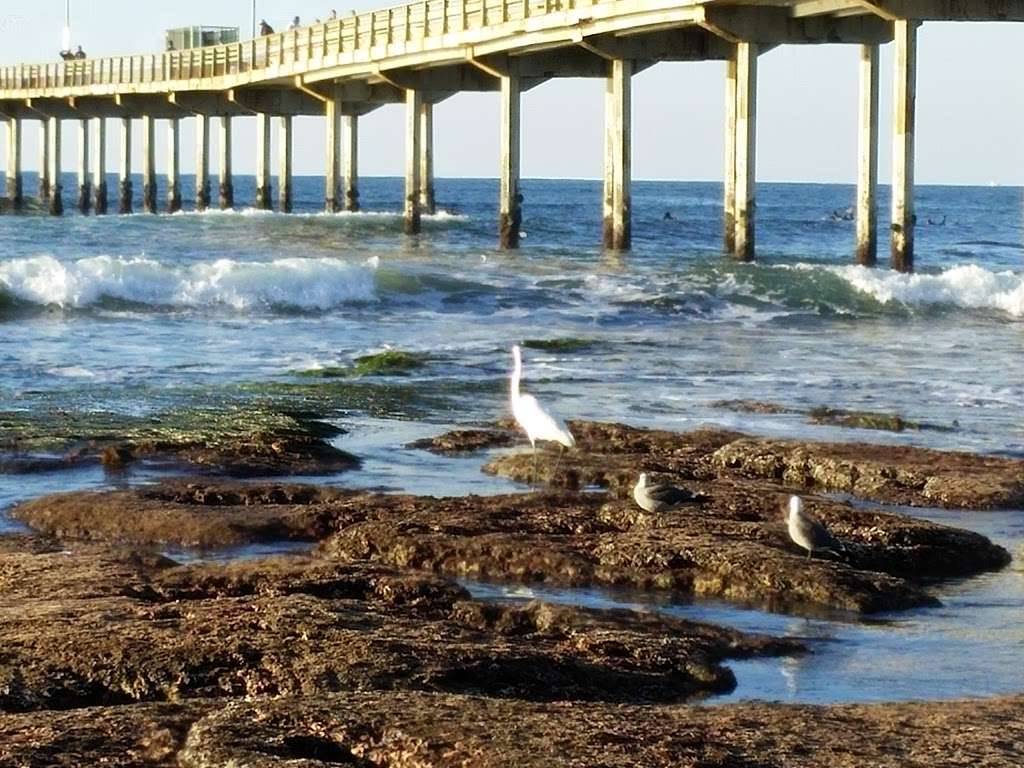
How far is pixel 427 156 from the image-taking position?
5488 cm

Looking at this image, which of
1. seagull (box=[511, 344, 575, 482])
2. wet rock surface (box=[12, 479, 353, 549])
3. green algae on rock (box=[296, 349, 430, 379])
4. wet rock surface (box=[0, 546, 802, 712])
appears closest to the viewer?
wet rock surface (box=[0, 546, 802, 712])

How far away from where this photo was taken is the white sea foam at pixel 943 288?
106 feet

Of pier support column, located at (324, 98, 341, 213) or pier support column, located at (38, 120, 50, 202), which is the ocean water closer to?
pier support column, located at (324, 98, 341, 213)

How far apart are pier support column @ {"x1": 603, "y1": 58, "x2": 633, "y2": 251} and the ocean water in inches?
32.5

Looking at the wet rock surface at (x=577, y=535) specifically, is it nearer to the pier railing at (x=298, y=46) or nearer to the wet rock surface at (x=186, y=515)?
the wet rock surface at (x=186, y=515)

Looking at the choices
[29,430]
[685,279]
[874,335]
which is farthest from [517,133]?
[29,430]

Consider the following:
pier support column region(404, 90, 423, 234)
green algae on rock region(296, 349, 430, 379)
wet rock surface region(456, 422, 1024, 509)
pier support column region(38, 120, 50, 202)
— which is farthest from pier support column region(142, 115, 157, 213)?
wet rock surface region(456, 422, 1024, 509)

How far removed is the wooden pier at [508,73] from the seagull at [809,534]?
21.2 m

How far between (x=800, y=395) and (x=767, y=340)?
730 centimetres

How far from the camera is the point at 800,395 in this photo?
18.4 metres

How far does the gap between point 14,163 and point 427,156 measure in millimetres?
25681

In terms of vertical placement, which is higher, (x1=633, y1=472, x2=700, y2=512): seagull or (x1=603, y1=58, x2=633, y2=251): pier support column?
(x1=603, y1=58, x2=633, y2=251): pier support column

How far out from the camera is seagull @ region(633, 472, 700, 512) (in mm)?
10773

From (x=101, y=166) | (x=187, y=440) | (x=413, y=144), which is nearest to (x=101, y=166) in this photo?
(x=101, y=166)
